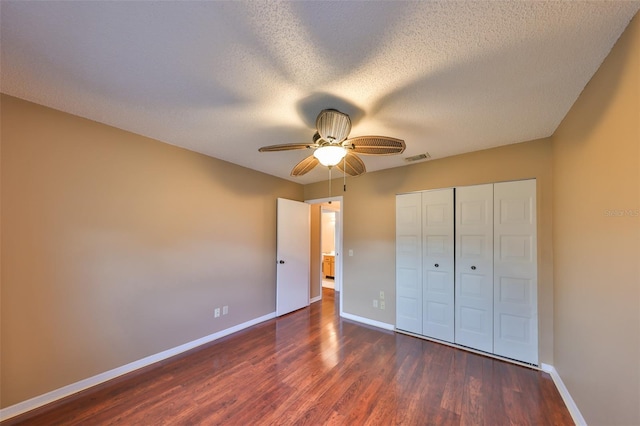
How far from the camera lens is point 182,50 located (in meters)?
1.41

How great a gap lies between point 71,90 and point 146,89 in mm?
586

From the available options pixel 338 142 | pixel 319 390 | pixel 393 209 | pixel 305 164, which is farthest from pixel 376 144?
pixel 319 390

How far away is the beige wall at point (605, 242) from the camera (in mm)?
1202

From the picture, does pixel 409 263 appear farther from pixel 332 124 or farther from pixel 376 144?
pixel 332 124

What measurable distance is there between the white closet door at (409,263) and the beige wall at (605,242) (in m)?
1.47

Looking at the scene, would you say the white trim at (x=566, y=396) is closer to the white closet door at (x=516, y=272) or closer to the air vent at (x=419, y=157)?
the white closet door at (x=516, y=272)

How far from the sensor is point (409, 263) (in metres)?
3.44

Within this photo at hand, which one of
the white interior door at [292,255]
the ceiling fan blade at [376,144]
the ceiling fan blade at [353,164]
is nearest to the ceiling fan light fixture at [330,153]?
the ceiling fan blade at [376,144]

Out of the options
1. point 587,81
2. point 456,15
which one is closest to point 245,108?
point 456,15

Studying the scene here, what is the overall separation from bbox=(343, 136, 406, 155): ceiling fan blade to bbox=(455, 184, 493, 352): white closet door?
1.67 m

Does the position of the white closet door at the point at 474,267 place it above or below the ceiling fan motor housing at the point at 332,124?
below

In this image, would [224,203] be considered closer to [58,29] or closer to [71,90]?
[71,90]

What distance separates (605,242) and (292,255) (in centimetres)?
371

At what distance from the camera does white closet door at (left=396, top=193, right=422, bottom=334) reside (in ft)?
11.0
